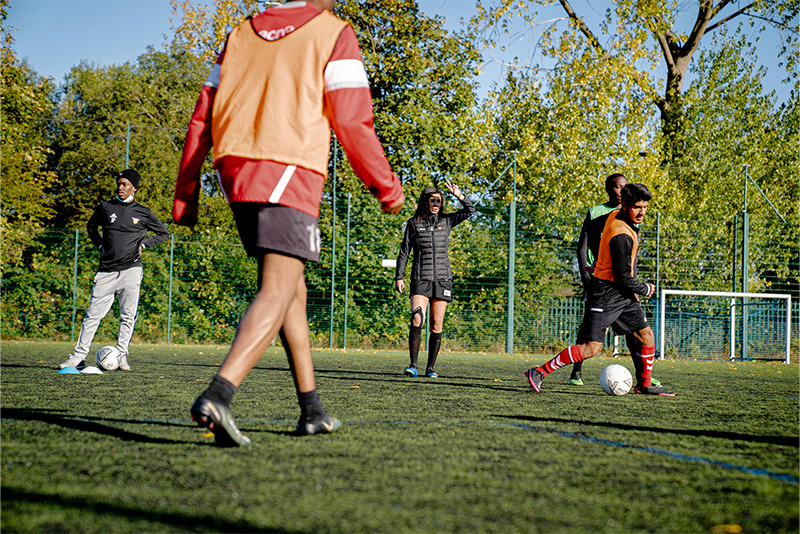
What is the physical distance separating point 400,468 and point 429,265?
580 centimetres

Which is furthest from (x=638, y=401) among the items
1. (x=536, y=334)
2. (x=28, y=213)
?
(x=28, y=213)

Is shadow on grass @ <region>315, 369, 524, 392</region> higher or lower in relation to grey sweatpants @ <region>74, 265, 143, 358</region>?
lower

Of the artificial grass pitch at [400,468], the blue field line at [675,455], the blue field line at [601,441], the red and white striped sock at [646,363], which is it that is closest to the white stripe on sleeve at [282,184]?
the artificial grass pitch at [400,468]

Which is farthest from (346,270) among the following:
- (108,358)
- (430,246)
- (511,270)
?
A: (108,358)

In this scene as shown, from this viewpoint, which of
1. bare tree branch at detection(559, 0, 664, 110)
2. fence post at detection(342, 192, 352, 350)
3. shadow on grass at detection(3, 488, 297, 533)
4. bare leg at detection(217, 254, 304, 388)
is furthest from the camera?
bare tree branch at detection(559, 0, 664, 110)

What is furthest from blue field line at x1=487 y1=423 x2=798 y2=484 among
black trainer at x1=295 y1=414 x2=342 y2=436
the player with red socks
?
the player with red socks

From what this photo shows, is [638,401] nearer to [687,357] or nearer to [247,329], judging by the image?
[247,329]

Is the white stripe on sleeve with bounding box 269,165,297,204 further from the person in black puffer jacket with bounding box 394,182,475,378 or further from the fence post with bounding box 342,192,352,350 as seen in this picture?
the fence post with bounding box 342,192,352,350

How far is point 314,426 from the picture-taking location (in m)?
3.29

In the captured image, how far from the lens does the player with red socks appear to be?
19.2 ft

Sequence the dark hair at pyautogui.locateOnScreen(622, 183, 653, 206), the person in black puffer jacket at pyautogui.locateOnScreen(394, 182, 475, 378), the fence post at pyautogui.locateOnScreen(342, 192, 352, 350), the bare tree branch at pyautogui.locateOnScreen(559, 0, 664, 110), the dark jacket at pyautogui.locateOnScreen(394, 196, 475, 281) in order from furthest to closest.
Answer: the bare tree branch at pyautogui.locateOnScreen(559, 0, 664, 110) < the fence post at pyautogui.locateOnScreen(342, 192, 352, 350) < the dark jacket at pyautogui.locateOnScreen(394, 196, 475, 281) < the person in black puffer jacket at pyautogui.locateOnScreen(394, 182, 475, 378) < the dark hair at pyautogui.locateOnScreen(622, 183, 653, 206)

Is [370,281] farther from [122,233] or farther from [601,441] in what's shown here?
[601,441]

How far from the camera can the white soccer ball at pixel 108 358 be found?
733 cm

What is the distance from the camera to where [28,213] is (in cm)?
2236
